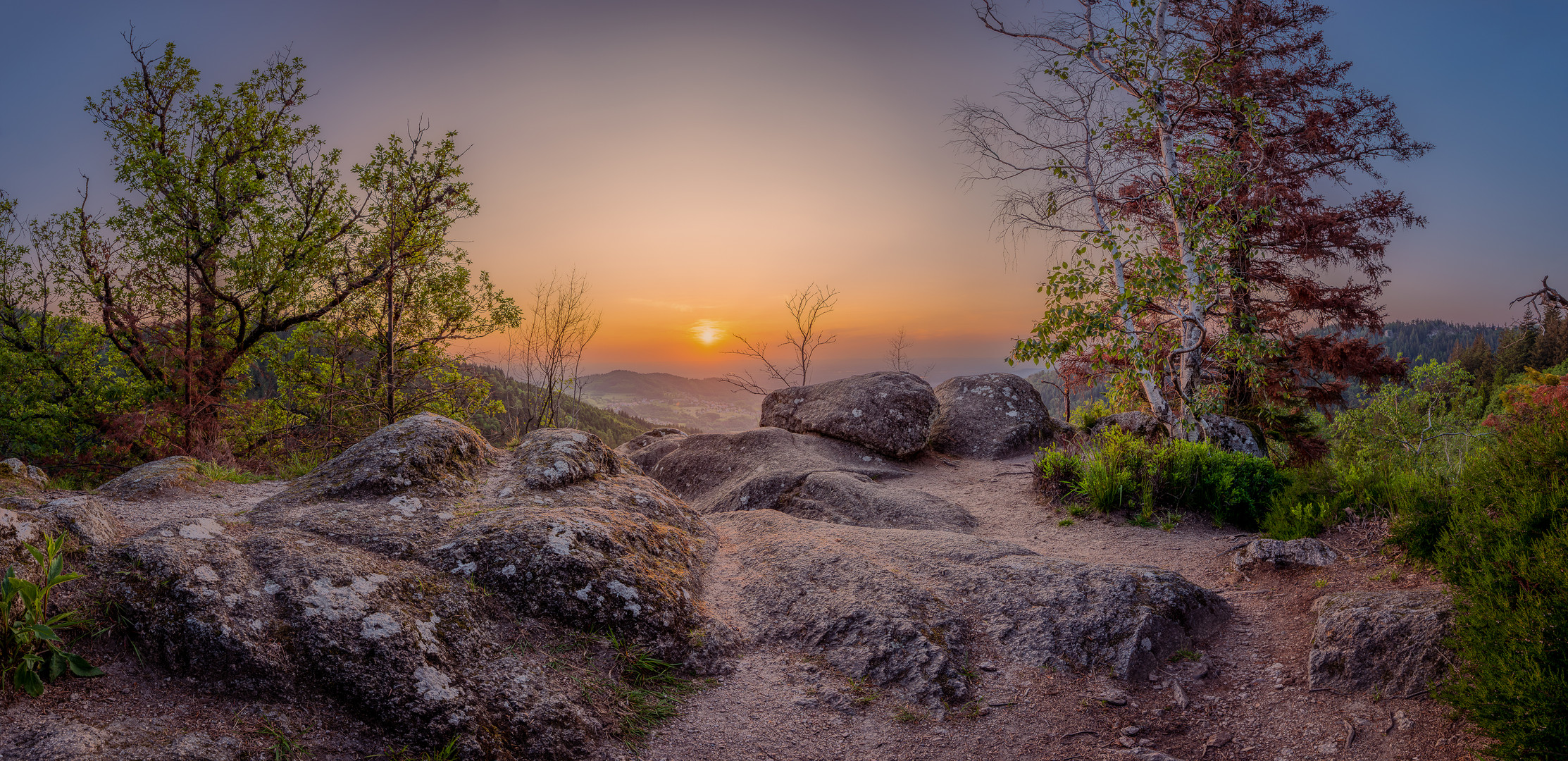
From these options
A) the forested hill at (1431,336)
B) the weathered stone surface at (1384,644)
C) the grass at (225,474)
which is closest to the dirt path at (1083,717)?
the weathered stone surface at (1384,644)

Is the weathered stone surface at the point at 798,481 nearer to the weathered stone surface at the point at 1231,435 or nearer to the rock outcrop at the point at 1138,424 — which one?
the rock outcrop at the point at 1138,424

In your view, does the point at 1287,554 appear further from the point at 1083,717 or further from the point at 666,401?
the point at 666,401

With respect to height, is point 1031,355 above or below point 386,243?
below

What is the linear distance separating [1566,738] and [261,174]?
738 inches

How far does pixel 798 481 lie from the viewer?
32.6 ft

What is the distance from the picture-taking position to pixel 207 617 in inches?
119

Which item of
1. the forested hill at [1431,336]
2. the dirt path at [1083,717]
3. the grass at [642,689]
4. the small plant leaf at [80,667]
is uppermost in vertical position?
the forested hill at [1431,336]

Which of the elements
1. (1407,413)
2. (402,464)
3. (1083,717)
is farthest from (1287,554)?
(1407,413)

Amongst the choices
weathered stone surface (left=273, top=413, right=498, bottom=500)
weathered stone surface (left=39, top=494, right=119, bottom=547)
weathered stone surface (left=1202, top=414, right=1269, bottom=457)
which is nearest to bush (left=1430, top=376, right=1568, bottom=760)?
weathered stone surface (left=273, top=413, right=498, bottom=500)

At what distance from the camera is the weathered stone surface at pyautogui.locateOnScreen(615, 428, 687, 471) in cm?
1350

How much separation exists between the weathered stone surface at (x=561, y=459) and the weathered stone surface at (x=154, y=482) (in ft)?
8.47

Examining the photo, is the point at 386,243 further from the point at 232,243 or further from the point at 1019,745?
the point at 1019,745

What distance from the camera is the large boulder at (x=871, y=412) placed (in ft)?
43.9

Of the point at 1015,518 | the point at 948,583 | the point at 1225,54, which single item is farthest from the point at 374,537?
the point at 1225,54
